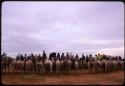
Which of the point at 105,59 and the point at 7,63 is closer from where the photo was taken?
the point at 7,63

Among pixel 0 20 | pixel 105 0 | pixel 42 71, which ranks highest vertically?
pixel 105 0

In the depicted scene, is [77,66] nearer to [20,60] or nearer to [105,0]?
[20,60]

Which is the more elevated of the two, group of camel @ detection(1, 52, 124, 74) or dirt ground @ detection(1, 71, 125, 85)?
group of camel @ detection(1, 52, 124, 74)

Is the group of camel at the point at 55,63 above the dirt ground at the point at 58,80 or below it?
above

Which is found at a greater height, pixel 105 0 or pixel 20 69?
pixel 105 0

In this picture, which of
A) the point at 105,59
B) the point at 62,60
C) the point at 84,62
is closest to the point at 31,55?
the point at 62,60

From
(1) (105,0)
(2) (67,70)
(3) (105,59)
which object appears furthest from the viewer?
(3) (105,59)

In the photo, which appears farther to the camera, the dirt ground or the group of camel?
the group of camel

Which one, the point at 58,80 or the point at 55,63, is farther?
the point at 55,63

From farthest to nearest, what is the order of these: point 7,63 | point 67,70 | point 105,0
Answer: point 67,70, point 7,63, point 105,0

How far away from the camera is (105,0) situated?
4.33 metres

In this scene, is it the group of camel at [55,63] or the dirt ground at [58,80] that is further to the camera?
the group of camel at [55,63]

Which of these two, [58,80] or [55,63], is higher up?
[55,63]

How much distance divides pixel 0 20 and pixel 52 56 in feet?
21.9
